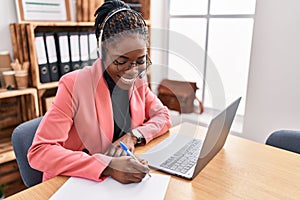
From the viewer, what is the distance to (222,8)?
2.24 m

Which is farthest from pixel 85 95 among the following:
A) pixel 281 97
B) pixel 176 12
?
pixel 176 12

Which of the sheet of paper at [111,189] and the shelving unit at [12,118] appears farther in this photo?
the shelving unit at [12,118]

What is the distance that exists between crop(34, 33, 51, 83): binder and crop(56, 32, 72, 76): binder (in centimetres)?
9

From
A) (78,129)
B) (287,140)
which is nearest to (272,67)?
(287,140)

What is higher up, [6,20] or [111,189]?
[6,20]

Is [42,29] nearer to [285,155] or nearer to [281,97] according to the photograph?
[285,155]

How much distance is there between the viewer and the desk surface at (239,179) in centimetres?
78

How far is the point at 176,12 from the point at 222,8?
48 centimetres

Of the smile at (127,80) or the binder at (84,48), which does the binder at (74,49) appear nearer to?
the binder at (84,48)

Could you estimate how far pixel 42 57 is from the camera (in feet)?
5.54

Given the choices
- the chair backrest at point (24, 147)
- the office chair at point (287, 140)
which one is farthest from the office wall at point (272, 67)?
the chair backrest at point (24, 147)

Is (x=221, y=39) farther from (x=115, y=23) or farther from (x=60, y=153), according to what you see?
(x=60, y=153)

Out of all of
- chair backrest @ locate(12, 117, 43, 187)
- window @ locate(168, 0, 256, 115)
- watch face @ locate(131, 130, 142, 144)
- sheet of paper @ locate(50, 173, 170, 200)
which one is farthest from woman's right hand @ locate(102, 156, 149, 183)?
window @ locate(168, 0, 256, 115)

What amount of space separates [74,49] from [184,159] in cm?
122
